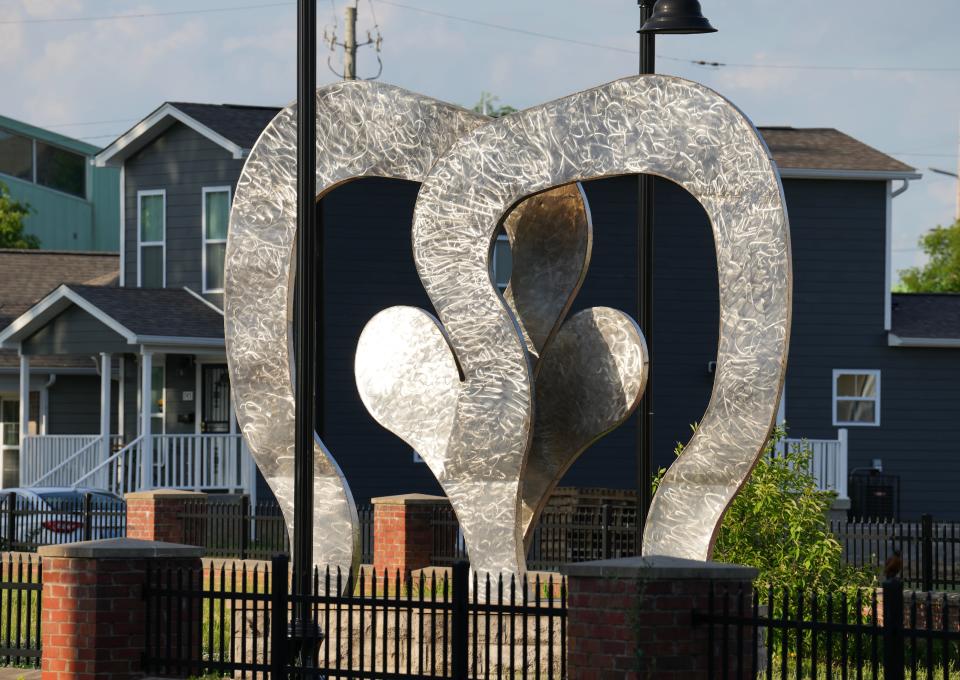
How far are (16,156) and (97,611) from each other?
132ft

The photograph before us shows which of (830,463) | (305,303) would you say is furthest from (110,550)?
(830,463)

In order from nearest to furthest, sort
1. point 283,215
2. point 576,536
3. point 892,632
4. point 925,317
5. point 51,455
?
point 892,632, point 283,215, point 576,536, point 51,455, point 925,317

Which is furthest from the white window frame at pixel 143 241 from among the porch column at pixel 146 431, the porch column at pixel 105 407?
the porch column at pixel 146 431

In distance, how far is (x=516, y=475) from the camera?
44.1 feet

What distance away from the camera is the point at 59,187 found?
168ft

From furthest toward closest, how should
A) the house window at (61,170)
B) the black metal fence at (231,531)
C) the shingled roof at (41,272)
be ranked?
the house window at (61,170), the shingled roof at (41,272), the black metal fence at (231,531)

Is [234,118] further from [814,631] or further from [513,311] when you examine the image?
[814,631]

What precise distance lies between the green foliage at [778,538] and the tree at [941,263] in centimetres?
3778

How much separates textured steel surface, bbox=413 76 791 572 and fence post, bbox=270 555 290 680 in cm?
305

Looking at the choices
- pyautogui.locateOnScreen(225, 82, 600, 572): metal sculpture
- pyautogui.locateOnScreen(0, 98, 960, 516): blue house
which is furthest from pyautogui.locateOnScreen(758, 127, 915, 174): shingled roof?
pyautogui.locateOnScreen(225, 82, 600, 572): metal sculpture

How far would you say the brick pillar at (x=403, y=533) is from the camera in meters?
18.1

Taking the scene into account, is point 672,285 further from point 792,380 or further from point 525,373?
point 525,373

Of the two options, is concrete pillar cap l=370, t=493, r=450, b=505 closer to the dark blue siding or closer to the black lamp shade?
the black lamp shade

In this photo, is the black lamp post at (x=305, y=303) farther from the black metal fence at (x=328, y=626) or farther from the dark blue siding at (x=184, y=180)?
the dark blue siding at (x=184, y=180)
